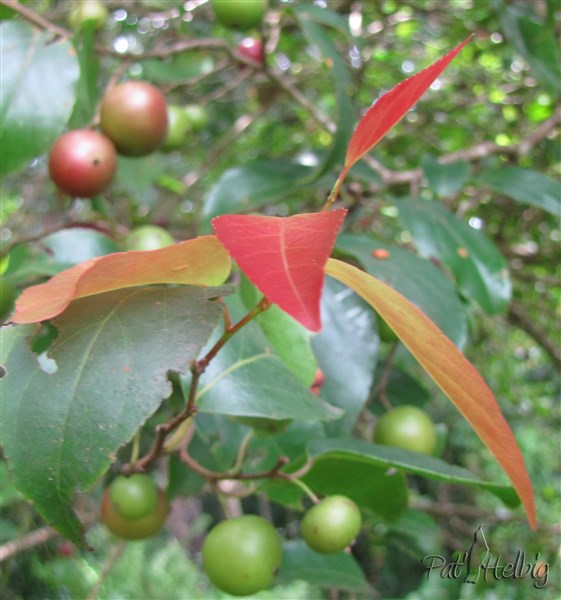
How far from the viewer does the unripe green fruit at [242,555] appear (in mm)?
574

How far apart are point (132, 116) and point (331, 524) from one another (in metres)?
0.54

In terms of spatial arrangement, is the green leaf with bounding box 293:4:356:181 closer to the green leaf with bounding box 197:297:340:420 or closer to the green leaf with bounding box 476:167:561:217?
the green leaf with bounding box 476:167:561:217

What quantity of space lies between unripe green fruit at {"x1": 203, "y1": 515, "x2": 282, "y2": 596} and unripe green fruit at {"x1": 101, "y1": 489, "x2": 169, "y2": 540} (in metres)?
0.07

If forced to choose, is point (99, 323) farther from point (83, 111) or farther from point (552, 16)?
point (552, 16)

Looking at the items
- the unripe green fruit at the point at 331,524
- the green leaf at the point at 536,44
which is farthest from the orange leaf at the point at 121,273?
the green leaf at the point at 536,44

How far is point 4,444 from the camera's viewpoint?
370mm

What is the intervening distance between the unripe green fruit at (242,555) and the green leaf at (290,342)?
5.3 inches

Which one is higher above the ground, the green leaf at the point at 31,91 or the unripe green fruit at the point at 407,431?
the green leaf at the point at 31,91

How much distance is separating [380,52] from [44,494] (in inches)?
67.0

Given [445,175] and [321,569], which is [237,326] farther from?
[445,175]

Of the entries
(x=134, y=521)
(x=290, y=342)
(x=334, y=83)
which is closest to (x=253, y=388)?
(x=290, y=342)

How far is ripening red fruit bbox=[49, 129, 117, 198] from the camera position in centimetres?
78

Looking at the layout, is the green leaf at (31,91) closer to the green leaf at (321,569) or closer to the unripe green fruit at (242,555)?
the unripe green fruit at (242,555)

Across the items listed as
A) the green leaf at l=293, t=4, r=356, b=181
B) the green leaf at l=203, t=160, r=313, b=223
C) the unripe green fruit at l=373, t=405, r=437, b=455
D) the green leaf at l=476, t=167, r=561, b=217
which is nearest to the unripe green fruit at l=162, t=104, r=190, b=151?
the green leaf at l=203, t=160, r=313, b=223
